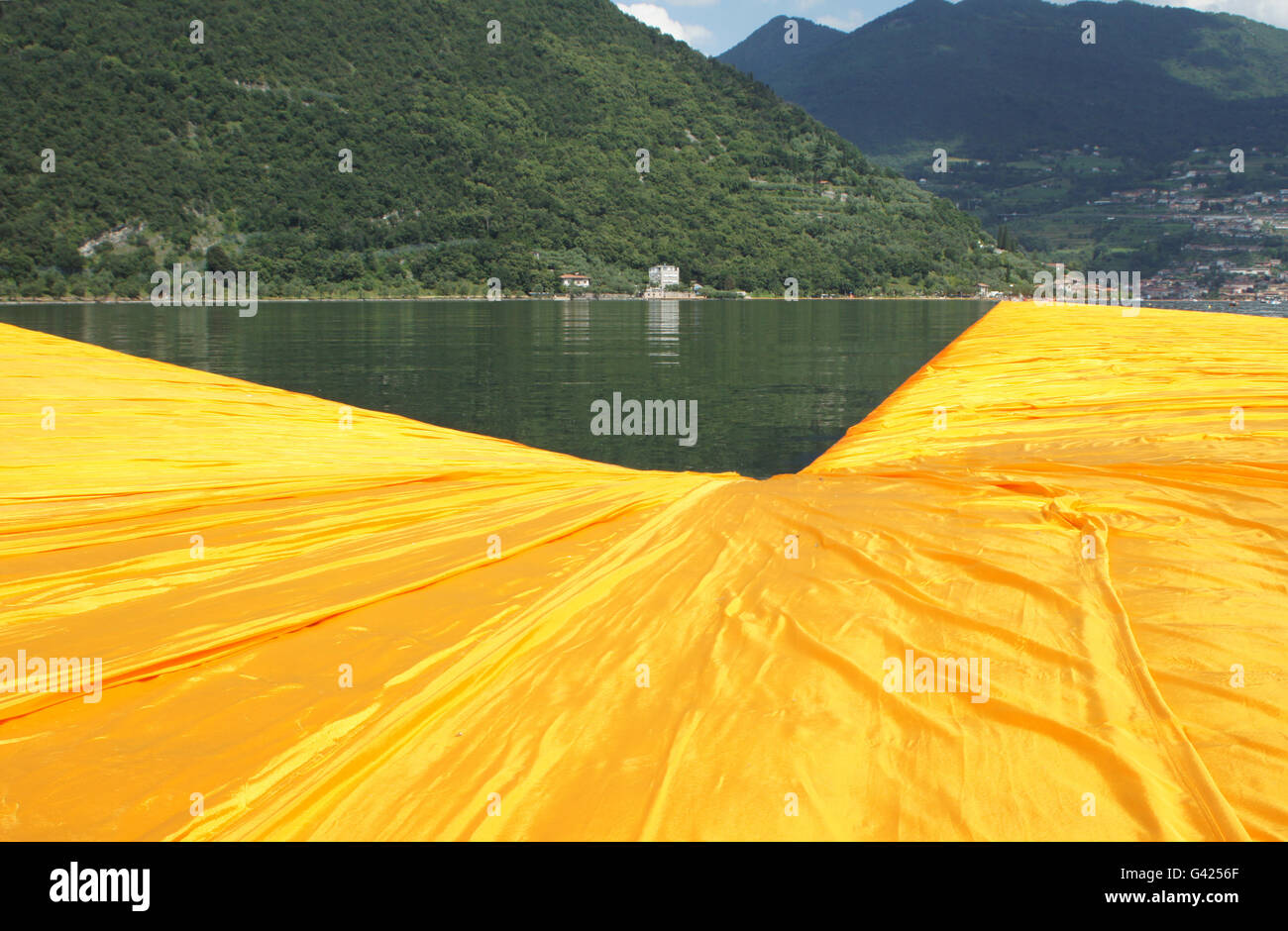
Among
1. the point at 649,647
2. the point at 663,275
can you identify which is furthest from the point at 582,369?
the point at 663,275

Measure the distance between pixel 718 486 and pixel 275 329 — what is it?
43138mm

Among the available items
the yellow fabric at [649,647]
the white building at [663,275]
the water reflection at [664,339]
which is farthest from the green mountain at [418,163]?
the yellow fabric at [649,647]

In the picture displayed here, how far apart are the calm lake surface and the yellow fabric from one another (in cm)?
881

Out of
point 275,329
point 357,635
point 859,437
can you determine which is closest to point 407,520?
point 357,635

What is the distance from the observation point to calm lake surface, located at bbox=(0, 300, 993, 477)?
15.6 m

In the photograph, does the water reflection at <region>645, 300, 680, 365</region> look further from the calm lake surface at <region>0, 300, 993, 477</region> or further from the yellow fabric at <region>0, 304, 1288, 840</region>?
the yellow fabric at <region>0, 304, 1288, 840</region>

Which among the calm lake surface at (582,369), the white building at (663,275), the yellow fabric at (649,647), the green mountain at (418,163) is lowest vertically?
the yellow fabric at (649,647)

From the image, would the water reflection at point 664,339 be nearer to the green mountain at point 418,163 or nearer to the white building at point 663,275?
the white building at point 663,275

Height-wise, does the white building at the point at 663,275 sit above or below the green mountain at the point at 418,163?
below

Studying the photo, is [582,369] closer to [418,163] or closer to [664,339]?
[664,339]

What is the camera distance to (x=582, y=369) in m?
25.8

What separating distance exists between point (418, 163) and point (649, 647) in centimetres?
12501

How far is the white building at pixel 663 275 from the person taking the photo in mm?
105188

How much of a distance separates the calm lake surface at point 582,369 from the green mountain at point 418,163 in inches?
1960
